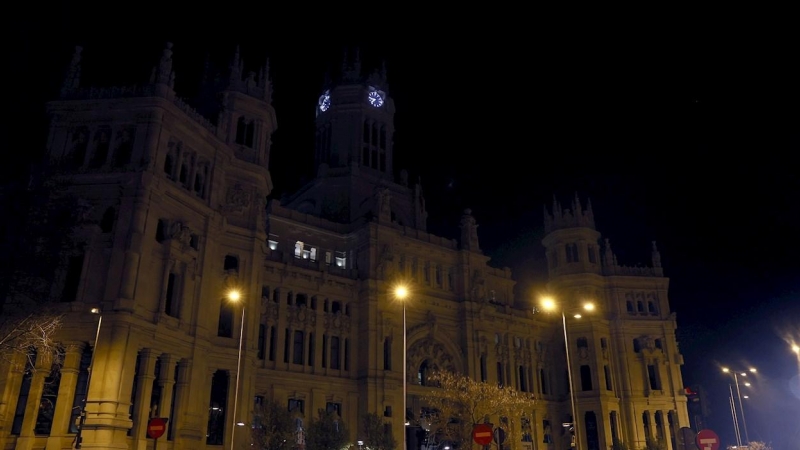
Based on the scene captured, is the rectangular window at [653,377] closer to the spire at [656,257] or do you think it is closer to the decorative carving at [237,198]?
the spire at [656,257]

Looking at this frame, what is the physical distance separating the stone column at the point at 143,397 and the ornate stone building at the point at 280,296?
136 mm

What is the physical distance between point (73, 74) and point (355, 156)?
38.6 m

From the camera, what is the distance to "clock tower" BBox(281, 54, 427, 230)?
7856 cm

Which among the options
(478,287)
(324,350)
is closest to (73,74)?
(324,350)

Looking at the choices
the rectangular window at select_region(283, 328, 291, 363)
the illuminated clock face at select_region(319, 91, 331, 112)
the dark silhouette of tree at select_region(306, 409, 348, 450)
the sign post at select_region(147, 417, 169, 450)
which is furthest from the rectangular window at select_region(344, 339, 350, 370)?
the illuminated clock face at select_region(319, 91, 331, 112)

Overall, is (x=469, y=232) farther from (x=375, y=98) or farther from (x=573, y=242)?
(x=375, y=98)

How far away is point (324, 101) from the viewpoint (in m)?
88.2

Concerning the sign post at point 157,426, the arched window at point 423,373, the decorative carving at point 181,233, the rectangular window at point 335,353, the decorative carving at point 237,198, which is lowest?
the sign post at point 157,426

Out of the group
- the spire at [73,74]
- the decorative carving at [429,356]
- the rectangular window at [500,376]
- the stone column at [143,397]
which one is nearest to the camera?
the stone column at [143,397]

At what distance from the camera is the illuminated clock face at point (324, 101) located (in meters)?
87.1

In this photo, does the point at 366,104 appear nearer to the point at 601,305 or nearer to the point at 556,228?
the point at 556,228

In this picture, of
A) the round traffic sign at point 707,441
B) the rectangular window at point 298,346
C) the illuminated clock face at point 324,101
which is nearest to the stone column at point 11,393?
the rectangular window at point 298,346

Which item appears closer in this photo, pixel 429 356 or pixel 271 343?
pixel 271 343

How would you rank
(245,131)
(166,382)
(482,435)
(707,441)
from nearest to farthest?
(707,441), (482,435), (166,382), (245,131)
